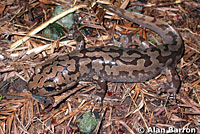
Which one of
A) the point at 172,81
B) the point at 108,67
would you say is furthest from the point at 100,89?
the point at 172,81

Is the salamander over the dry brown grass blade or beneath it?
beneath

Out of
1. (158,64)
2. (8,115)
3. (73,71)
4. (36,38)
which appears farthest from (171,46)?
(8,115)

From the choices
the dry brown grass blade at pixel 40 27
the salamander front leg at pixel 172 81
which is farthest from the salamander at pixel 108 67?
the dry brown grass blade at pixel 40 27

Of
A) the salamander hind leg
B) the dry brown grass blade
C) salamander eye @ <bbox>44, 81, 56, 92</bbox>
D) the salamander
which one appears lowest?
the salamander hind leg

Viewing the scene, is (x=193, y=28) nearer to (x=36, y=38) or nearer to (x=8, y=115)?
(x=36, y=38)

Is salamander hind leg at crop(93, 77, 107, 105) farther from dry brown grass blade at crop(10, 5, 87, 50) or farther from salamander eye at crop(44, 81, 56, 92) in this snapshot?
dry brown grass blade at crop(10, 5, 87, 50)

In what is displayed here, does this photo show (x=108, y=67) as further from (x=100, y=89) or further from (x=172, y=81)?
(x=172, y=81)

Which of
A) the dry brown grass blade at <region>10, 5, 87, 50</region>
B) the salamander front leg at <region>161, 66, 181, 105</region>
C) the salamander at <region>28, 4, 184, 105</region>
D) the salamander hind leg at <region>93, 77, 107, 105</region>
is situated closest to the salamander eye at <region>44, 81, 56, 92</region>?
the salamander at <region>28, 4, 184, 105</region>
